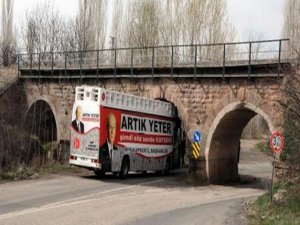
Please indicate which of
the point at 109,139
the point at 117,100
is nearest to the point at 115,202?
the point at 109,139

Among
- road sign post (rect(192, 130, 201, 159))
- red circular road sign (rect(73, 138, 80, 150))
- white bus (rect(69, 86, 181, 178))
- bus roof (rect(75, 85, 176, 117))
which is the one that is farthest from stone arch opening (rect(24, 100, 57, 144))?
road sign post (rect(192, 130, 201, 159))

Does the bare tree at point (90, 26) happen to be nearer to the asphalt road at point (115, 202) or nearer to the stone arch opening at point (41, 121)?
the stone arch opening at point (41, 121)

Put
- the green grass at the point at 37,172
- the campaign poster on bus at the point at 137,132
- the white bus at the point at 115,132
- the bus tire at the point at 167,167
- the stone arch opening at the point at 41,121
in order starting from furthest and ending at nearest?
the stone arch opening at the point at 41,121, the bus tire at the point at 167,167, the campaign poster on bus at the point at 137,132, the white bus at the point at 115,132, the green grass at the point at 37,172

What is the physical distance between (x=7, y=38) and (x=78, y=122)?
97.2ft

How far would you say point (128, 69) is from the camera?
29984 mm

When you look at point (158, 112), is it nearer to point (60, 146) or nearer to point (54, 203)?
point (60, 146)

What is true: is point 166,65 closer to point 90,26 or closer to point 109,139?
point 109,139

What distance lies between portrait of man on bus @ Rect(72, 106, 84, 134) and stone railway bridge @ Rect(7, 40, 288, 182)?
19.5 feet

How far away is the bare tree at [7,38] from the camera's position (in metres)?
49.0

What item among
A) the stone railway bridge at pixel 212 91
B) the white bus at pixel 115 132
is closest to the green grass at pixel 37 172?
the white bus at pixel 115 132

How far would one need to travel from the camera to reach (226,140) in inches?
1111

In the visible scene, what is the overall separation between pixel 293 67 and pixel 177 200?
19.6ft

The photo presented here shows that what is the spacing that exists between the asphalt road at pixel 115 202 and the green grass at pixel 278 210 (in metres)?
0.47

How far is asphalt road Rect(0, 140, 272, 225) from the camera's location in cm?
1329
